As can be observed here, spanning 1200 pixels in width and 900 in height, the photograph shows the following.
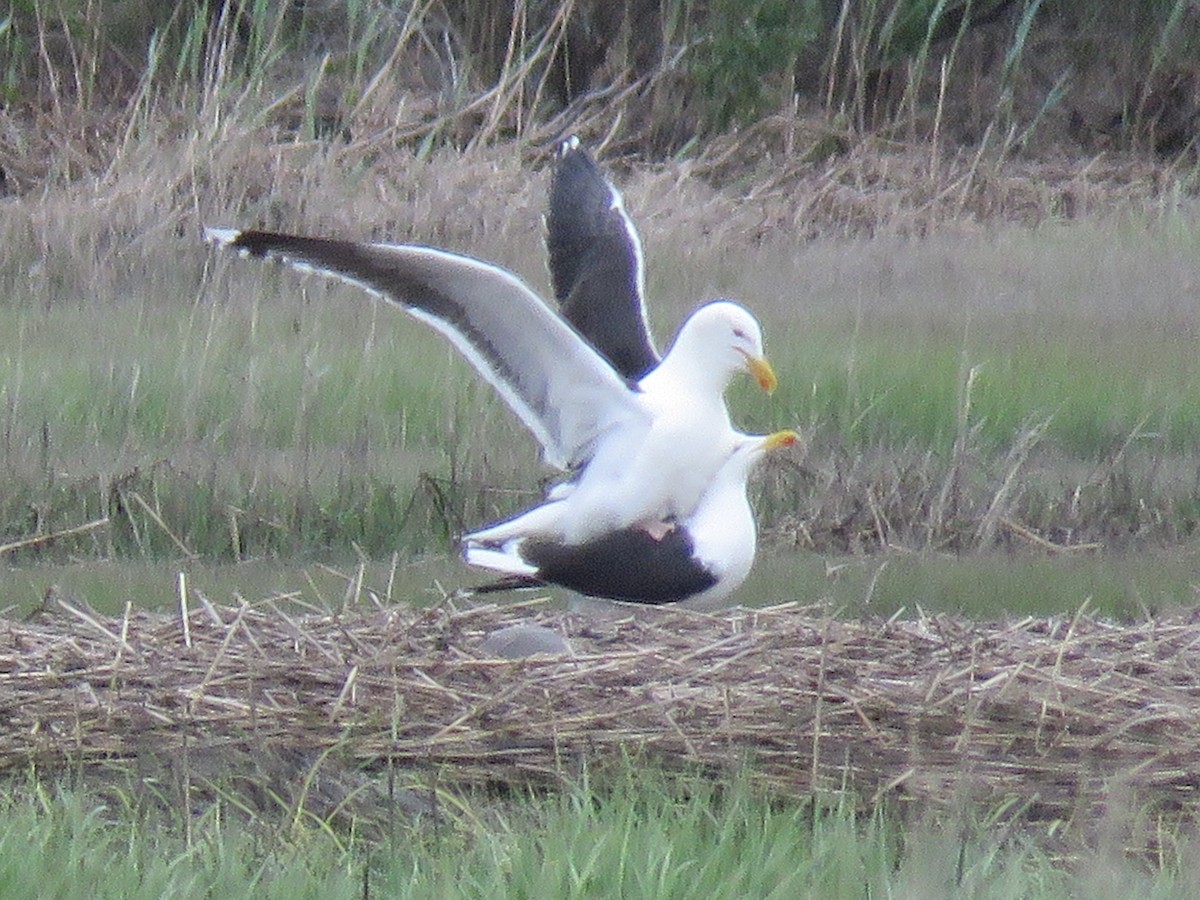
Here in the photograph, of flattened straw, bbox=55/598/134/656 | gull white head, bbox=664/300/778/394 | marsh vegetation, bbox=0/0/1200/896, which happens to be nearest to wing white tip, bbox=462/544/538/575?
marsh vegetation, bbox=0/0/1200/896

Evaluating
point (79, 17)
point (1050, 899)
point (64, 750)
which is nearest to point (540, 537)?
point (64, 750)

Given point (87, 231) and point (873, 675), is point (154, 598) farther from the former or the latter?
point (87, 231)

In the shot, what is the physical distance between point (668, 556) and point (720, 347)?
55 centimetres

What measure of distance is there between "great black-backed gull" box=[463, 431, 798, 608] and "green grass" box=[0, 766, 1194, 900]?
4.20 ft

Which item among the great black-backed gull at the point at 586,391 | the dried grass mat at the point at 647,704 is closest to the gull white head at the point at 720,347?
the great black-backed gull at the point at 586,391

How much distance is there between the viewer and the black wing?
555 centimetres

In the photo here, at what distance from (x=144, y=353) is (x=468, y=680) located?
410 centimetres

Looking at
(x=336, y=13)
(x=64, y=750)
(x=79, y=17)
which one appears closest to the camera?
(x=64, y=750)

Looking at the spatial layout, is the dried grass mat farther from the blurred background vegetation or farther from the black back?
the blurred background vegetation

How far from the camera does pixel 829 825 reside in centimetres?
342

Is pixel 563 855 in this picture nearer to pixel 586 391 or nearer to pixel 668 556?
pixel 668 556

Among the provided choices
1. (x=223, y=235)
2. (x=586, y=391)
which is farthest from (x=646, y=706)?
(x=586, y=391)

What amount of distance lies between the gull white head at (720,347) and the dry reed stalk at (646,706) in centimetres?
86

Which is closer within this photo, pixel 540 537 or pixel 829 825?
pixel 829 825
